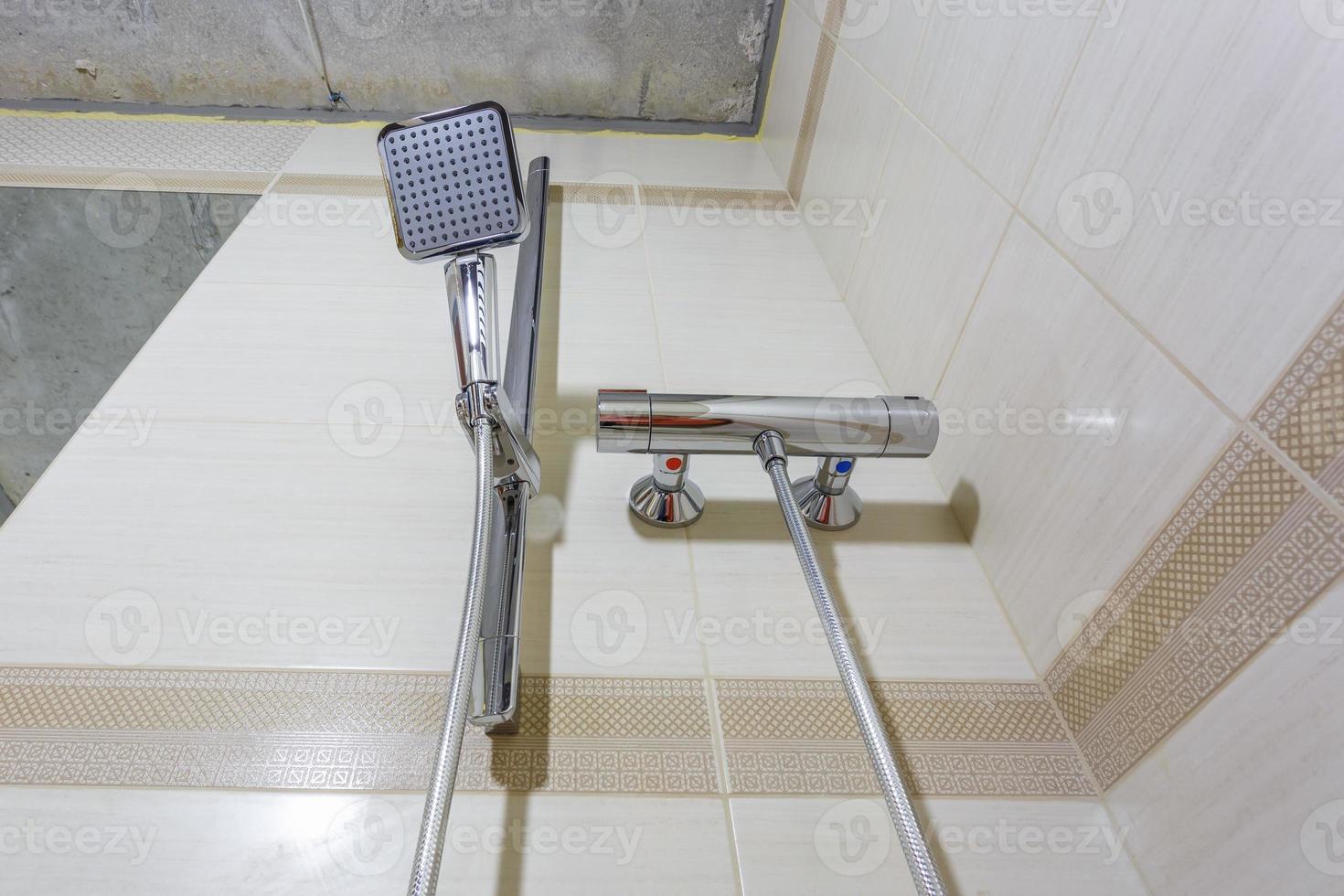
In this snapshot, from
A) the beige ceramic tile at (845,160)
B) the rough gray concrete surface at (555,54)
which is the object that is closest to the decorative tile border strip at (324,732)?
the beige ceramic tile at (845,160)

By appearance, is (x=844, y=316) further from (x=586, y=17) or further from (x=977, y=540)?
(x=586, y=17)

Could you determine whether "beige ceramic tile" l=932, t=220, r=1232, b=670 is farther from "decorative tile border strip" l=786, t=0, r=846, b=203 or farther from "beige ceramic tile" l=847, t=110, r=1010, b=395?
"decorative tile border strip" l=786, t=0, r=846, b=203

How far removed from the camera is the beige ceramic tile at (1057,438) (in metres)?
0.45

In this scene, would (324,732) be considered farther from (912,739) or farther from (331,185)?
(331,185)

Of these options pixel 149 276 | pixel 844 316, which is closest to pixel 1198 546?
pixel 844 316

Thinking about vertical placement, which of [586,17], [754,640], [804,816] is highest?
[586,17]

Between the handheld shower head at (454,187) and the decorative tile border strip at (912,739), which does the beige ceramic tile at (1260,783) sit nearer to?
the decorative tile border strip at (912,739)

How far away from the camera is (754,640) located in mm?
564

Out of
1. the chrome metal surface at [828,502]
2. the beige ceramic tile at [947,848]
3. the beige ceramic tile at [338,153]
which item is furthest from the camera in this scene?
the beige ceramic tile at [338,153]

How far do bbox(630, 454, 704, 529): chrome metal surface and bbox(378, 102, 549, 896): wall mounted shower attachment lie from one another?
0.10 metres

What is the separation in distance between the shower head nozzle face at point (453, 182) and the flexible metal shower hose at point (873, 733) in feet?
1.10

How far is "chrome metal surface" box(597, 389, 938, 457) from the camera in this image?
0.57 meters

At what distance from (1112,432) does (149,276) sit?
1.02 m

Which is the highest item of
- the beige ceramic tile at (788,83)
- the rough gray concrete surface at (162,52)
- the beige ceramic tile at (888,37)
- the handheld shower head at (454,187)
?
the rough gray concrete surface at (162,52)
